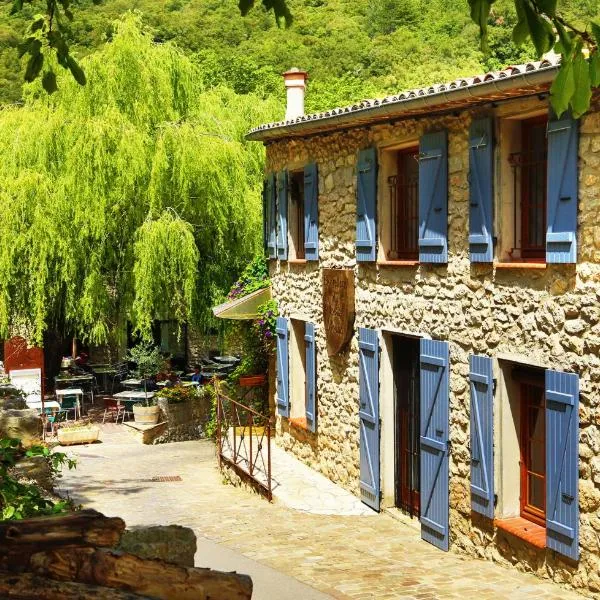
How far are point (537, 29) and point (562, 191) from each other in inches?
214


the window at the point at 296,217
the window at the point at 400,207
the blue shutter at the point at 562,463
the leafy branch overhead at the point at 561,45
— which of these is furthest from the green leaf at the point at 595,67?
the window at the point at 296,217

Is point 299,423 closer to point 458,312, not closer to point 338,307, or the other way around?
point 338,307

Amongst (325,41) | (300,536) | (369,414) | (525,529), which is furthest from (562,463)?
(325,41)

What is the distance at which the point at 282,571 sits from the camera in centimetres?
1022

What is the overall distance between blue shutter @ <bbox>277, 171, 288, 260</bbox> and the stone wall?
0.66ft

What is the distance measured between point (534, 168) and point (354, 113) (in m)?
2.64

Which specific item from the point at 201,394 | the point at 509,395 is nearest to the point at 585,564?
the point at 509,395

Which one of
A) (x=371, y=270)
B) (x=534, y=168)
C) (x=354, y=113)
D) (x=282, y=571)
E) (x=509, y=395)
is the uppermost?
(x=354, y=113)

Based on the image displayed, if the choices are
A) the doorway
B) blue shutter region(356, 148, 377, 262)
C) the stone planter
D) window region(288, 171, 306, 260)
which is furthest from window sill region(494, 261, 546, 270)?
the stone planter

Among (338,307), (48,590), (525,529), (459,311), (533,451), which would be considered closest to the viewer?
(48,590)

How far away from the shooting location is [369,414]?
1273 centimetres

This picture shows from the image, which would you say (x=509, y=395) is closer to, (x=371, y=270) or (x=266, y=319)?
(x=371, y=270)

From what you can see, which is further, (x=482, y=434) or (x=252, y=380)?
(x=252, y=380)

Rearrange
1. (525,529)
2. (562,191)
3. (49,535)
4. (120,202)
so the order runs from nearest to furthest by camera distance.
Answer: (49,535), (562,191), (525,529), (120,202)
